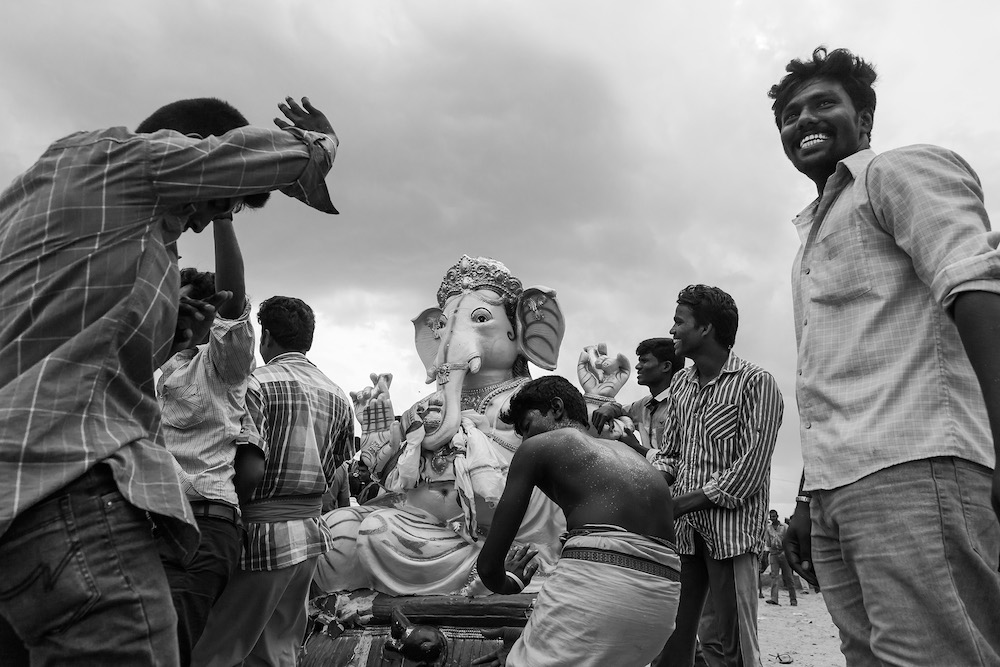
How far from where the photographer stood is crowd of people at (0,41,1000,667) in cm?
144

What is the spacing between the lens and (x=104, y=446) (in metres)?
1.47

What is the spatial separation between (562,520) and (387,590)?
4.41 feet

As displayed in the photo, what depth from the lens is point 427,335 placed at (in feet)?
27.4

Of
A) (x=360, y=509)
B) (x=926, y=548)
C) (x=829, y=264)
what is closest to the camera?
(x=926, y=548)

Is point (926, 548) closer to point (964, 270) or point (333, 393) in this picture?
point (964, 270)

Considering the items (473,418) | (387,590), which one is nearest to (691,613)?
(387,590)

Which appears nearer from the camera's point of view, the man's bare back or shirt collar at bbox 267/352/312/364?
the man's bare back

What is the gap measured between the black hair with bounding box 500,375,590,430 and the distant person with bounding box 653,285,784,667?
794 millimetres

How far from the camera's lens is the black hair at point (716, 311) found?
12.7 ft

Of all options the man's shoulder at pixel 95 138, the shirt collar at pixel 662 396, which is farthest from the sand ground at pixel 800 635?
the man's shoulder at pixel 95 138

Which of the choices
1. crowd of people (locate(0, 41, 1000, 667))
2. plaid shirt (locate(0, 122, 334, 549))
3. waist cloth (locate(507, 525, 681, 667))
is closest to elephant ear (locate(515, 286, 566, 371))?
crowd of people (locate(0, 41, 1000, 667))

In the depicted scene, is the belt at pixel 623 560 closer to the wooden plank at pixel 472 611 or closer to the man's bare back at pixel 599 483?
the man's bare back at pixel 599 483

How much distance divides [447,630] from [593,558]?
8.78 ft

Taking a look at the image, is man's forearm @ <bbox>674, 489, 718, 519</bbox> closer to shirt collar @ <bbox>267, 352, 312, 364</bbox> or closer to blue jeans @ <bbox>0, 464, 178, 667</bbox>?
shirt collar @ <bbox>267, 352, 312, 364</bbox>
